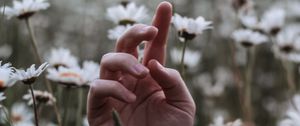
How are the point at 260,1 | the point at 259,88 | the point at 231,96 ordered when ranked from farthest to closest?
the point at 260,1 < the point at 259,88 < the point at 231,96

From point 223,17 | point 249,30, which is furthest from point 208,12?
point 249,30

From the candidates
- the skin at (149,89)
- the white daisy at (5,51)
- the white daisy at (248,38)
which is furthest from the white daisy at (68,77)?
the white daisy at (5,51)

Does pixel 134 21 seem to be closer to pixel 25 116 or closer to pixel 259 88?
pixel 25 116

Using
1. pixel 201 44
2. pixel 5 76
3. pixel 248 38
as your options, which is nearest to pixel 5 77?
pixel 5 76

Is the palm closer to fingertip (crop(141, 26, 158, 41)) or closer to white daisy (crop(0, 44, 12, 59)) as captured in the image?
fingertip (crop(141, 26, 158, 41))

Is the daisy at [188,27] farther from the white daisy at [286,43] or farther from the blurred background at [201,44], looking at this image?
the blurred background at [201,44]

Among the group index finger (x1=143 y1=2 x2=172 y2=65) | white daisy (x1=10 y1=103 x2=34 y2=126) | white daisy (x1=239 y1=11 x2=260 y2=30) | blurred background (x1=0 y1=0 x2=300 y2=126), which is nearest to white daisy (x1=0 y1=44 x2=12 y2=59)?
blurred background (x1=0 y1=0 x2=300 y2=126)

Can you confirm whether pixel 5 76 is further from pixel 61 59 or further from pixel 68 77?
pixel 61 59

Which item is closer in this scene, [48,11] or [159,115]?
[159,115]
